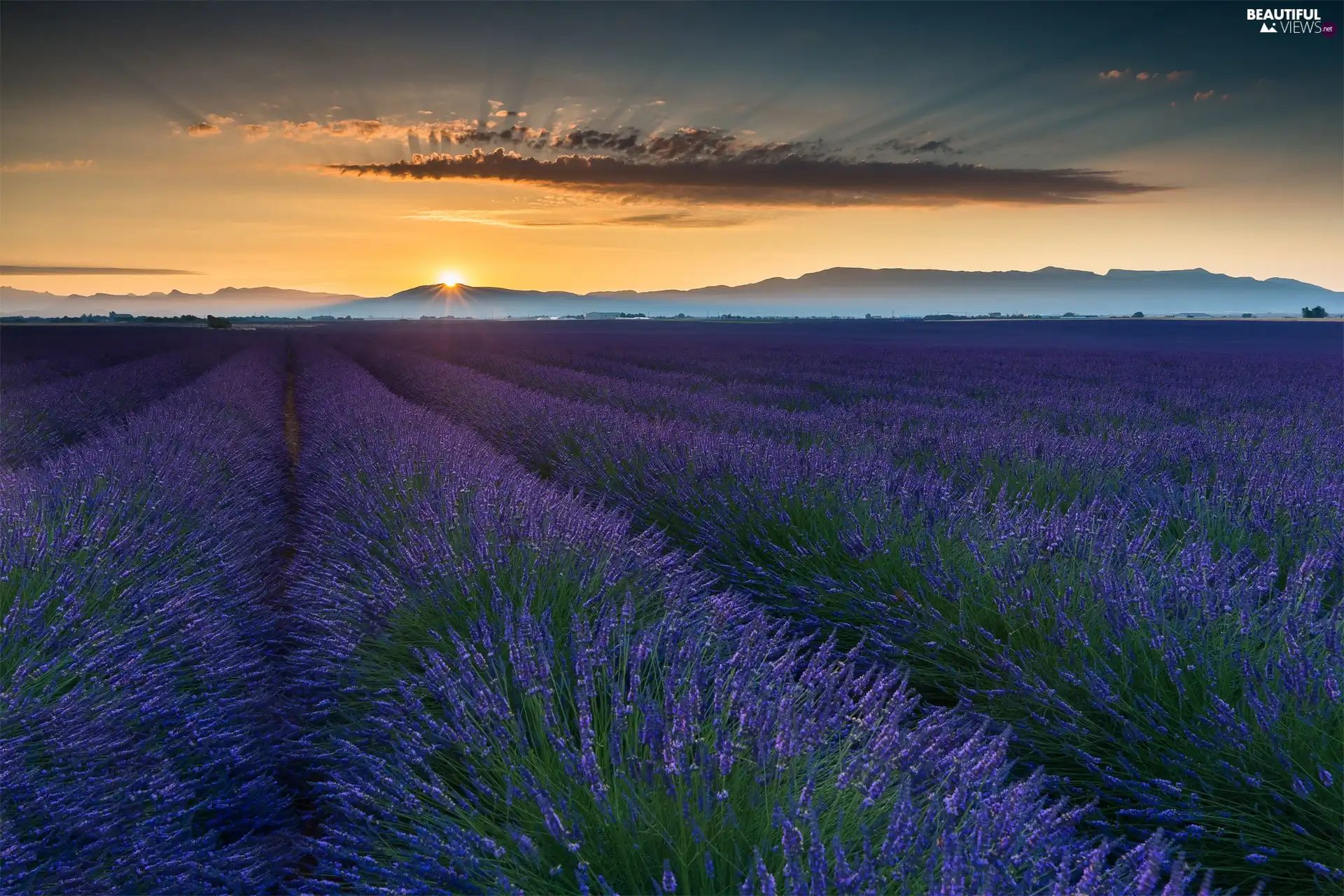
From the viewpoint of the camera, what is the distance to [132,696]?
217cm

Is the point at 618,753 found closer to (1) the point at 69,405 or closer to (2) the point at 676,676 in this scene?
(2) the point at 676,676

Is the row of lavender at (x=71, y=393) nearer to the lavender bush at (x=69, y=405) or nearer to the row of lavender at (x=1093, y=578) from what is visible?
the lavender bush at (x=69, y=405)

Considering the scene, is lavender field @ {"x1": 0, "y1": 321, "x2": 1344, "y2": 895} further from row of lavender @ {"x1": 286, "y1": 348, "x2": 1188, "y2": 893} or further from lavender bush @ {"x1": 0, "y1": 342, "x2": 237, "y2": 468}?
lavender bush @ {"x1": 0, "y1": 342, "x2": 237, "y2": 468}

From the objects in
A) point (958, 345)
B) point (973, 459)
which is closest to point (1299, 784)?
point (973, 459)

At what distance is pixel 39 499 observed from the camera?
3.42 metres

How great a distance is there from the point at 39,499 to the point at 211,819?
218cm

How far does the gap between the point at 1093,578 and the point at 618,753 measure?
194 cm

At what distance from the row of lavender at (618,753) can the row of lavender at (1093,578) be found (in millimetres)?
232

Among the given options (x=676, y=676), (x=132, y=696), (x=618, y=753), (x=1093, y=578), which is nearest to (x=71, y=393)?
(x=132, y=696)

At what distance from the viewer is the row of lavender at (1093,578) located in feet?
6.44

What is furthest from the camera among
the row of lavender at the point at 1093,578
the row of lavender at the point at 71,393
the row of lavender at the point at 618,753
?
the row of lavender at the point at 71,393

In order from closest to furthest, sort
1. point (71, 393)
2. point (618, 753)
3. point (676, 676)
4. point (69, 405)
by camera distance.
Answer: point (618, 753) → point (676, 676) → point (69, 405) → point (71, 393)

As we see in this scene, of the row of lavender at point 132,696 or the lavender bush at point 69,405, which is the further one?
the lavender bush at point 69,405

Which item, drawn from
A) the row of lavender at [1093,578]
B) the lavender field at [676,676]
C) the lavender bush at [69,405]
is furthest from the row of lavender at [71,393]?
the row of lavender at [1093,578]
